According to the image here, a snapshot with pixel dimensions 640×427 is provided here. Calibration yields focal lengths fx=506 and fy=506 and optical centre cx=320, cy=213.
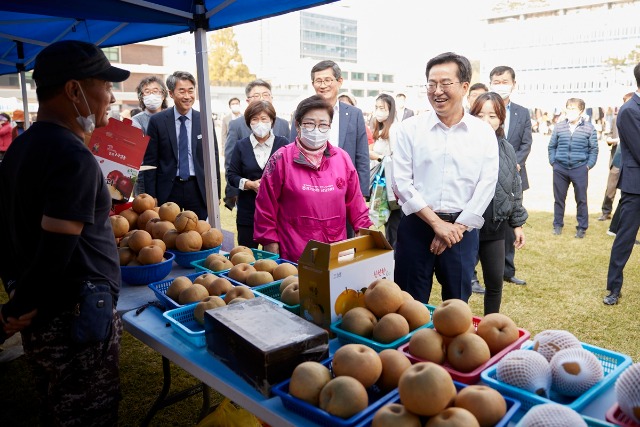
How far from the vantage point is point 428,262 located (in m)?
3.05

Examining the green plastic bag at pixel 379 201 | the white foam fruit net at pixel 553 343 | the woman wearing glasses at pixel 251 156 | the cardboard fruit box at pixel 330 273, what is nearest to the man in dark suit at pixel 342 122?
the woman wearing glasses at pixel 251 156

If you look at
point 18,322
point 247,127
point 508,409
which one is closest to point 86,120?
point 18,322

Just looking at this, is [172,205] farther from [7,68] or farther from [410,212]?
[7,68]

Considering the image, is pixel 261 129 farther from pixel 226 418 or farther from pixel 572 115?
pixel 572 115

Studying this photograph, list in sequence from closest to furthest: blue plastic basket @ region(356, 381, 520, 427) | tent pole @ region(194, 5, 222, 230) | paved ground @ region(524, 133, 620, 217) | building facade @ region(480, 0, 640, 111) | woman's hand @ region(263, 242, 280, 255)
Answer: blue plastic basket @ region(356, 381, 520, 427), woman's hand @ region(263, 242, 280, 255), tent pole @ region(194, 5, 222, 230), paved ground @ region(524, 133, 620, 217), building facade @ region(480, 0, 640, 111)

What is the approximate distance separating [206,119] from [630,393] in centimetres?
325

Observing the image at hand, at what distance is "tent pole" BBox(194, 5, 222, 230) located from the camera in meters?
3.69

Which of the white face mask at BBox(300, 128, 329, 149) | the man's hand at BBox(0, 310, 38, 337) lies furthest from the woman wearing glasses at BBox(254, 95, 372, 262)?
the man's hand at BBox(0, 310, 38, 337)

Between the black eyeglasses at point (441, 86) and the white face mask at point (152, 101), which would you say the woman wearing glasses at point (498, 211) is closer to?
the black eyeglasses at point (441, 86)

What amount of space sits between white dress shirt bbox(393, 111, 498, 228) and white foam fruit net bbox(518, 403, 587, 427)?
1.75 m

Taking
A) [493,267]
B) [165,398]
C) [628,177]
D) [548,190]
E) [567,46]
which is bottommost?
[548,190]

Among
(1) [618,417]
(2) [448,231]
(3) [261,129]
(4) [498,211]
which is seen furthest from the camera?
(3) [261,129]

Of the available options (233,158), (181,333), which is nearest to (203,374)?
(181,333)

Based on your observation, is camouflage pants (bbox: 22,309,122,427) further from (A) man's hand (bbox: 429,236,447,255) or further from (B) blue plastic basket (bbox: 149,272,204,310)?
(A) man's hand (bbox: 429,236,447,255)
